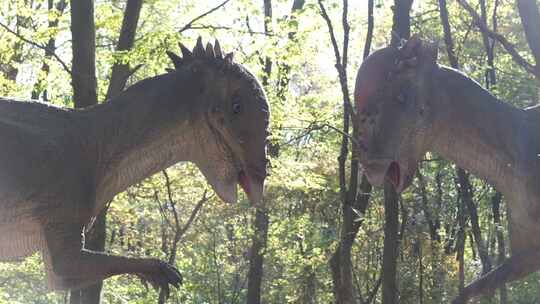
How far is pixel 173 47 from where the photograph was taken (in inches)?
388

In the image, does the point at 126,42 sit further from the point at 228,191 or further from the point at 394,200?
the point at 228,191

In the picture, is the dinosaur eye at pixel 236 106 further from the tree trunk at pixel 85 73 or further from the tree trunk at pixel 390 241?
the tree trunk at pixel 85 73

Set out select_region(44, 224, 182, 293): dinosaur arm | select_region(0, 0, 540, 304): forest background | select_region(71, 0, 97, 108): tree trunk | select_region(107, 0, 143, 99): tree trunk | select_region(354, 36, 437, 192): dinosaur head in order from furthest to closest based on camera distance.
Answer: select_region(107, 0, 143, 99): tree trunk, select_region(0, 0, 540, 304): forest background, select_region(71, 0, 97, 108): tree trunk, select_region(354, 36, 437, 192): dinosaur head, select_region(44, 224, 182, 293): dinosaur arm

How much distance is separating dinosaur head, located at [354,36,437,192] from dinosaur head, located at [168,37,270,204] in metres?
0.57

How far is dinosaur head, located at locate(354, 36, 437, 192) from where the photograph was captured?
13.8ft

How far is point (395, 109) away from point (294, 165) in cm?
979

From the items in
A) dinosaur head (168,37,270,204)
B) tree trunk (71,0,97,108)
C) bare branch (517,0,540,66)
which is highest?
tree trunk (71,0,97,108)

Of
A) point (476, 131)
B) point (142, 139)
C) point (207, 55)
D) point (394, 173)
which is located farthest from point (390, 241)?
point (142, 139)

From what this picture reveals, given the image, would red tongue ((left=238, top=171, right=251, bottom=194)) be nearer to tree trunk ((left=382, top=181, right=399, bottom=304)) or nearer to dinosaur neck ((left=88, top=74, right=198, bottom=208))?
dinosaur neck ((left=88, top=74, right=198, bottom=208))

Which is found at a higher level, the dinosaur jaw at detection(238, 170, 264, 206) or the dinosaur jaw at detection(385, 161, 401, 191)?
the dinosaur jaw at detection(385, 161, 401, 191)

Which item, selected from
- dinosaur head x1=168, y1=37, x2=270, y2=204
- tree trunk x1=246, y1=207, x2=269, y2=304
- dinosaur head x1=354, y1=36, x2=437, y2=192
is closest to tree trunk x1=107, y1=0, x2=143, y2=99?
dinosaur head x1=168, y1=37, x2=270, y2=204

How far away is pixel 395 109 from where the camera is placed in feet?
14.0

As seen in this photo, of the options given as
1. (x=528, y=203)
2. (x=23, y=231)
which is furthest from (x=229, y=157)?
(x=528, y=203)

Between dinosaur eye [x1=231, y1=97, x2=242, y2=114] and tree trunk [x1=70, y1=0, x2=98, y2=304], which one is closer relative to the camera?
dinosaur eye [x1=231, y1=97, x2=242, y2=114]
